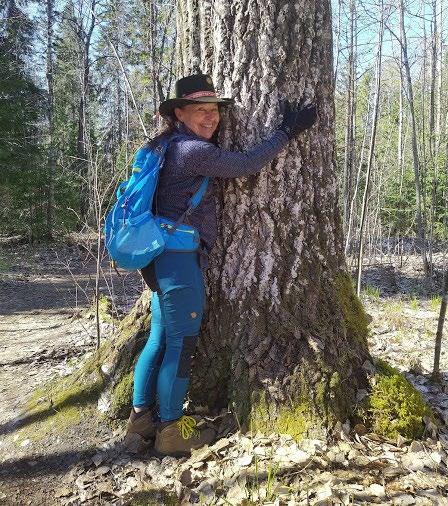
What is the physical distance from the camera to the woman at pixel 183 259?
247 centimetres

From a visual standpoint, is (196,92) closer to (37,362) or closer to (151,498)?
(151,498)

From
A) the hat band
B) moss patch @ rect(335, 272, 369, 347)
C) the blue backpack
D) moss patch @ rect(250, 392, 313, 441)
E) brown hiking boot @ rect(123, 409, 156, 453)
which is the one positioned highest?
the hat band

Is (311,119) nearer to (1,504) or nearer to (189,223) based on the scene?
(189,223)

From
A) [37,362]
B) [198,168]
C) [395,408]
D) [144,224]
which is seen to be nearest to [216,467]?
[395,408]

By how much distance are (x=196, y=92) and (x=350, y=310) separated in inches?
64.8

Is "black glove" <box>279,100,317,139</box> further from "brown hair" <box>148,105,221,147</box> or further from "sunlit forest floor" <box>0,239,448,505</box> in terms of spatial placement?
"sunlit forest floor" <box>0,239,448,505</box>

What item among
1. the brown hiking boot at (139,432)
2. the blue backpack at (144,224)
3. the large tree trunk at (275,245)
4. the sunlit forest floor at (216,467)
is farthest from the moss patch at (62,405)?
the blue backpack at (144,224)

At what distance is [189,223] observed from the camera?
8.51 ft

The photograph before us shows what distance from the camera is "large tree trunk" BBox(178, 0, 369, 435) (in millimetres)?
2576

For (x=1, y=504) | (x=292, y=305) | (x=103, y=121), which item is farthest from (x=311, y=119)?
(x=103, y=121)

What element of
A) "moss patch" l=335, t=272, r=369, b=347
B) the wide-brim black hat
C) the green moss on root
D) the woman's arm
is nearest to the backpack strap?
the woman's arm

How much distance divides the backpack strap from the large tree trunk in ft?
0.62

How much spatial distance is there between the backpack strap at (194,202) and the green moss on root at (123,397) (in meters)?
1.14

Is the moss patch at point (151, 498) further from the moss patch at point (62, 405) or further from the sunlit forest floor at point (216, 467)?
the moss patch at point (62, 405)
